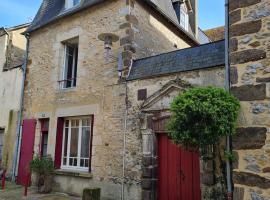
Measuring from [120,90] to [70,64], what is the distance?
9.49 ft

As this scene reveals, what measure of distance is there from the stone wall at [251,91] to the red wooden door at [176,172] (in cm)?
156

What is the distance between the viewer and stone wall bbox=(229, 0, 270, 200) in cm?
390

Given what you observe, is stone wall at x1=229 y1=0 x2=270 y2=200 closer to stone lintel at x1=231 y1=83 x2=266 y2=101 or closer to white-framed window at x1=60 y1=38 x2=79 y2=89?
stone lintel at x1=231 y1=83 x2=266 y2=101

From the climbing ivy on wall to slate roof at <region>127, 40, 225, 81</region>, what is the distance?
124cm

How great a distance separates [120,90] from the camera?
6.91 m

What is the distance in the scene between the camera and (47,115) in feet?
28.3

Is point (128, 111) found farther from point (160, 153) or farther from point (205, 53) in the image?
point (205, 53)

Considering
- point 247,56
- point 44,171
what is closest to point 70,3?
point 44,171

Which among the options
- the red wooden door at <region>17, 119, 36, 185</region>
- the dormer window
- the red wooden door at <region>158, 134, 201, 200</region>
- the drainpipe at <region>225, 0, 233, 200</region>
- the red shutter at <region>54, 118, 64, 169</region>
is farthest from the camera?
the dormer window

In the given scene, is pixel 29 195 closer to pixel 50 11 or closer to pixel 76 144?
pixel 76 144

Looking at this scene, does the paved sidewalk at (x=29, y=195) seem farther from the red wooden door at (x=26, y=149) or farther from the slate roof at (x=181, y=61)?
the slate roof at (x=181, y=61)

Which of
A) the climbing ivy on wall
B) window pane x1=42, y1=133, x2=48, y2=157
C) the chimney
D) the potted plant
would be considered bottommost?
the potted plant

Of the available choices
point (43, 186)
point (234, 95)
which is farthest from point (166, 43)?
point (43, 186)

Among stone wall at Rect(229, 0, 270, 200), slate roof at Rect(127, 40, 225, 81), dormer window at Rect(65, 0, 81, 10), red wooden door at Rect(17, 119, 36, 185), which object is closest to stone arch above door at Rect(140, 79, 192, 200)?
slate roof at Rect(127, 40, 225, 81)
